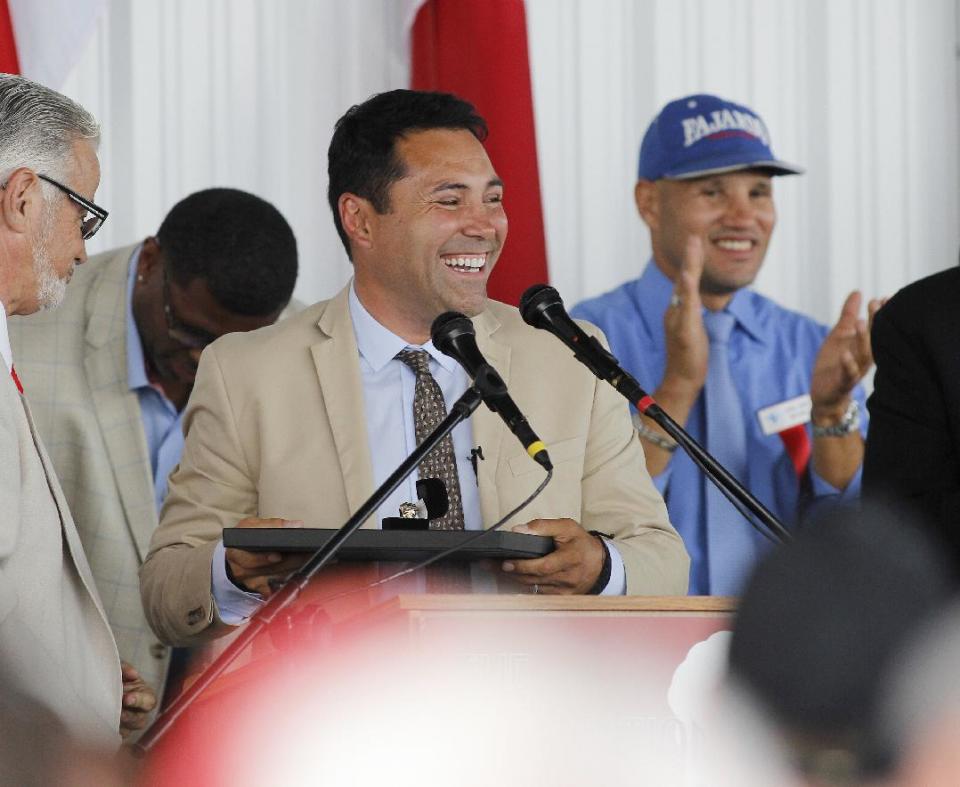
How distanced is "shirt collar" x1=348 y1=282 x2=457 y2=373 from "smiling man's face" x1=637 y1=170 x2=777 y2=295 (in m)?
1.20

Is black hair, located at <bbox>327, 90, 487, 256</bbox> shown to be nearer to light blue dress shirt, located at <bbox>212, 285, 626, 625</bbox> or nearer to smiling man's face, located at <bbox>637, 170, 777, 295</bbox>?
light blue dress shirt, located at <bbox>212, 285, 626, 625</bbox>

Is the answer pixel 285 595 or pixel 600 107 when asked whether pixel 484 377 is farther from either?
pixel 600 107

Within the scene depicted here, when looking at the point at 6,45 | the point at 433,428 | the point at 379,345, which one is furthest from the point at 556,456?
the point at 6,45

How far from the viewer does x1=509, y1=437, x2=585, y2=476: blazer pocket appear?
9.01 ft

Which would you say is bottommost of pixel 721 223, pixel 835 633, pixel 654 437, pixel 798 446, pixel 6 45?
pixel 798 446

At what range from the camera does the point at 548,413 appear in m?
2.84

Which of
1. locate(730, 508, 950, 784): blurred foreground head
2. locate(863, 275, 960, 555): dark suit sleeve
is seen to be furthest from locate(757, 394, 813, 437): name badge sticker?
locate(730, 508, 950, 784): blurred foreground head

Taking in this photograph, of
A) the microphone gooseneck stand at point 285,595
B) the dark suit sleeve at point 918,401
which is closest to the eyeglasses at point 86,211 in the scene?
the microphone gooseneck stand at point 285,595

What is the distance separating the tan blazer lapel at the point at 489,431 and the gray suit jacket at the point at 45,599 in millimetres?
730

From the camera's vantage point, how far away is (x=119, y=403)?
11.4ft

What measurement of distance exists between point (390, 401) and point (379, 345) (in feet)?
0.38

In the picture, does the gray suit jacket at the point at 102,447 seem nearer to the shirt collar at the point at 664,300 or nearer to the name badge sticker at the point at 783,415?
the shirt collar at the point at 664,300

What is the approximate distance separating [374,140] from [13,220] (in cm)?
88

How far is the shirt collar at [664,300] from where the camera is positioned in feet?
12.9
